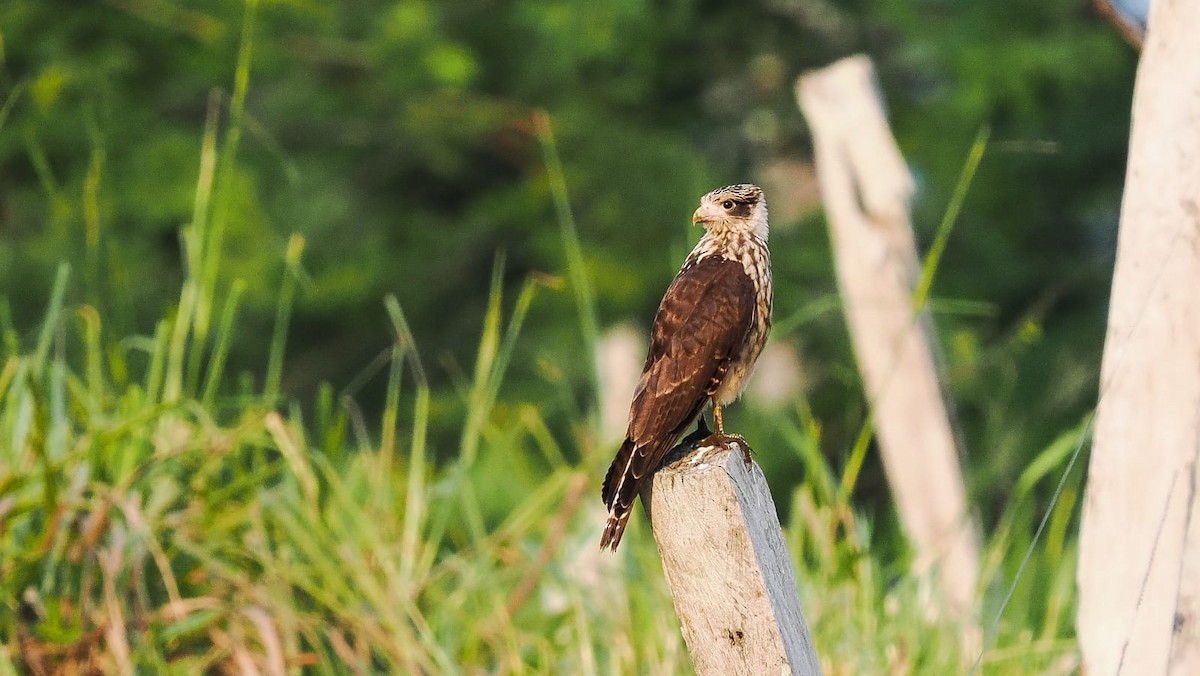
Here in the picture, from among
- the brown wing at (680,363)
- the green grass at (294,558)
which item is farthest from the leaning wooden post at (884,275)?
the brown wing at (680,363)

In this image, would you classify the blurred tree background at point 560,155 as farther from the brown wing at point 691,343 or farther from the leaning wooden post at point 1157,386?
the brown wing at point 691,343

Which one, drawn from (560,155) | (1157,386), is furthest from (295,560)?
(560,155)

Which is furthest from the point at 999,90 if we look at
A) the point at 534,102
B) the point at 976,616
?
the point at 976,616

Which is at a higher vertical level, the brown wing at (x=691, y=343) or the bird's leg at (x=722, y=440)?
the brown wing at (x=691, y=343)

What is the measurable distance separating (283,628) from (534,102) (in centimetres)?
507

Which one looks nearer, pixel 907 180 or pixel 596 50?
pixel 907 180

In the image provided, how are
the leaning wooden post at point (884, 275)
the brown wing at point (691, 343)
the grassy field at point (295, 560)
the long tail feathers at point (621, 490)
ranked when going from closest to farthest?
the long tail feathers at point (621, 490) < the brown wing at point (691, 343) < the grassy field at point (295, 560) < the leaning wooden post at point (884, 275)

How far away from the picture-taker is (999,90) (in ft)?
21.2

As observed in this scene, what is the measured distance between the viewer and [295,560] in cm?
284

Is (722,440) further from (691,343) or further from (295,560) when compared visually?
(295,560)

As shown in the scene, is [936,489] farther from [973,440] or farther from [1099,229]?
[1099,229]

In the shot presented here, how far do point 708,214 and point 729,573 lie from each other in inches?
26.8

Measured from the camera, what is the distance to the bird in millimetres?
1898

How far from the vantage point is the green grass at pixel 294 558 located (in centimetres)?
262
